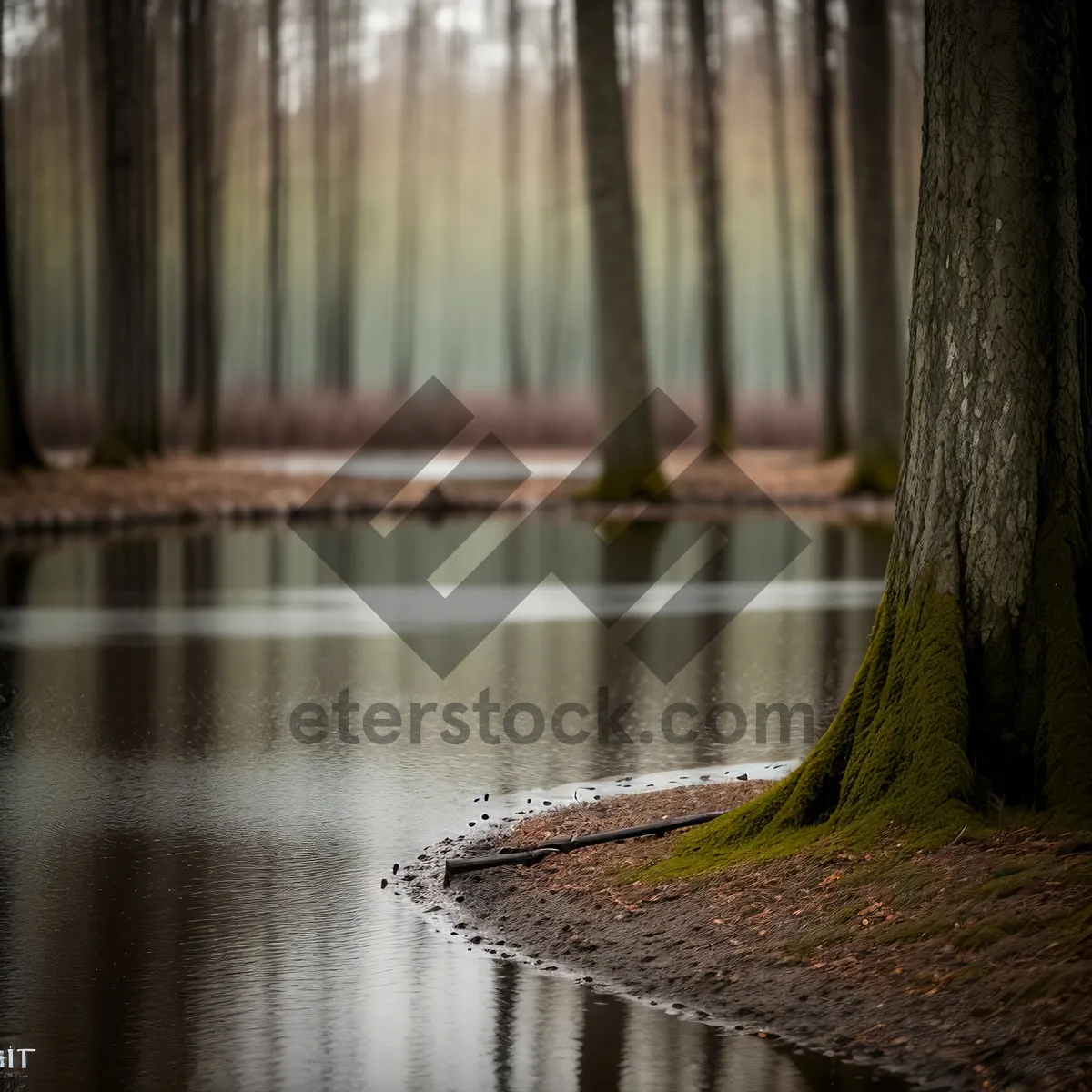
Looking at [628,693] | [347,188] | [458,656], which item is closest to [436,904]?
[628,693]

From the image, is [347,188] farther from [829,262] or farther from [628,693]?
[628,693]

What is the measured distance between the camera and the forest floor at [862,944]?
4930mm

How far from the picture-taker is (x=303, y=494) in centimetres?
3041

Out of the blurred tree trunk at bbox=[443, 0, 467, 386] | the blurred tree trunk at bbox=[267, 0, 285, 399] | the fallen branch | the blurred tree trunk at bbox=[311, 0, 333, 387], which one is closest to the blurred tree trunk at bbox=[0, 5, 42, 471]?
the blurred tree trunk at bbox=[267, 0, 285, 399]

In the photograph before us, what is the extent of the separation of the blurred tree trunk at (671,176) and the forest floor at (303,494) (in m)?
25.3

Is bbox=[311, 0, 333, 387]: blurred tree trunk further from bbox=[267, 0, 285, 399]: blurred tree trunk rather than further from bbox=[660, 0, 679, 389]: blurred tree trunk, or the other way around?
bbox=[660, 0, 679, 389]: blurred tree trunk

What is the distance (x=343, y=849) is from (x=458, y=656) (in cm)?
603

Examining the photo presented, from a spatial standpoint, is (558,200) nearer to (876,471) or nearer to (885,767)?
(876,471)

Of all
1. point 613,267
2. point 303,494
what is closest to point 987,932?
point 613,267

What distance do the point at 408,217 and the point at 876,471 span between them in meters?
39.3

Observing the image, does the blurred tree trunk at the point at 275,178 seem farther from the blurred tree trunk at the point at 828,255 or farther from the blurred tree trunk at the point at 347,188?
the blurred tree trunk at the point at 828,255

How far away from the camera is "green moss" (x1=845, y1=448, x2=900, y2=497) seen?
95.9 ft

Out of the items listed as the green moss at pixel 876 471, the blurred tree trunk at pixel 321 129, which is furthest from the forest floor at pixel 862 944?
the blurred tree trunk at pixel 321 129

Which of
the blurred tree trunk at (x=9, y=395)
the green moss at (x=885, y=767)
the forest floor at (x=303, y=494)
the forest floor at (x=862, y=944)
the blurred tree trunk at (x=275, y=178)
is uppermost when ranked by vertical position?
the blurred tree trunk at (x=275, y=178)
